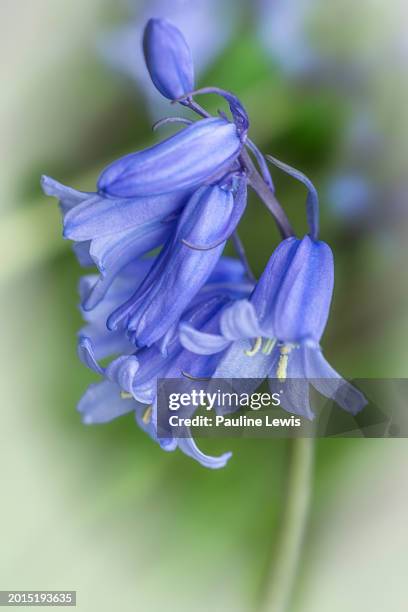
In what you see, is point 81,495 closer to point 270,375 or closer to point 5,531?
point 5,531

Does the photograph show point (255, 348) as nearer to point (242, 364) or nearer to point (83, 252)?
point (242, 364)

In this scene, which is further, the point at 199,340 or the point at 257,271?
the point at 257,271

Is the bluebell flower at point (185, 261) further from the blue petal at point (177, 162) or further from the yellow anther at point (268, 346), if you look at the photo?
the yellow anther at point (268, 346)

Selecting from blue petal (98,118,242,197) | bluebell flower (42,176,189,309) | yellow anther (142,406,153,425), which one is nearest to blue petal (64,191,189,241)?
bluebell flower (42,176,189,309)

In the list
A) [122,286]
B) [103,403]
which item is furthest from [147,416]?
[122,286]

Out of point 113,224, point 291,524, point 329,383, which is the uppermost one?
point 113,224

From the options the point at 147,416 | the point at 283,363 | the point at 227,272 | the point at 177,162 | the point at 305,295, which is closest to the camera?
the point at 177,162

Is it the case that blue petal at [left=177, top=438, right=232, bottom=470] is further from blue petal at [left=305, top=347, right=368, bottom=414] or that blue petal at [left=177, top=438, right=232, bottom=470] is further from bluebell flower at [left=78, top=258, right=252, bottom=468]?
blue petal at [left=305, top=347, right=368, bottom=414]

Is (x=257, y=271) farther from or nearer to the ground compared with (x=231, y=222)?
nearer to the ground
